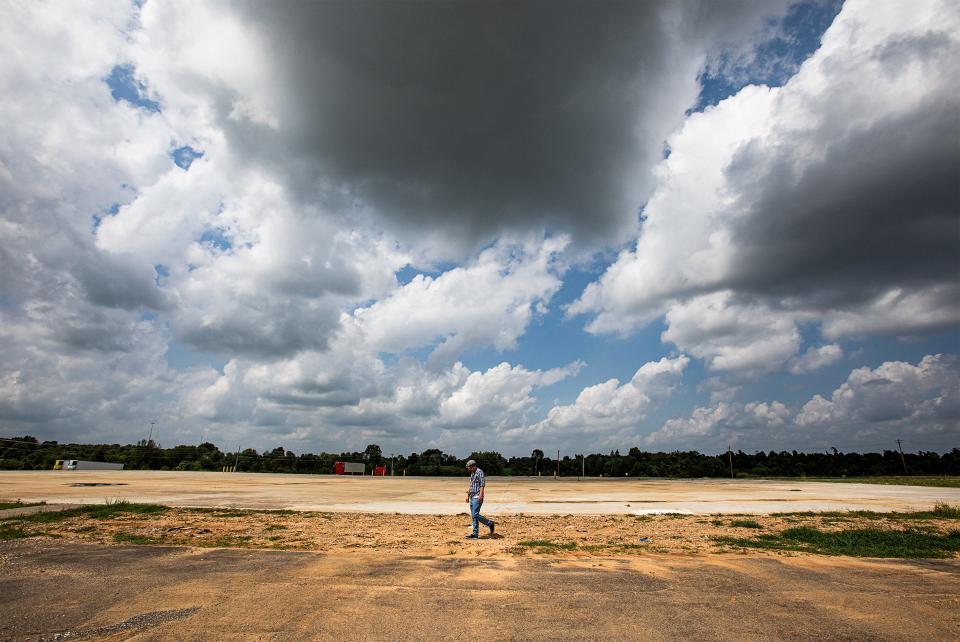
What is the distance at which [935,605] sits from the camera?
7.67 meters

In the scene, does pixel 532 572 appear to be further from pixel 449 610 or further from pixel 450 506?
pixel 450 506

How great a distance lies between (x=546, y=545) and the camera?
12359 mm

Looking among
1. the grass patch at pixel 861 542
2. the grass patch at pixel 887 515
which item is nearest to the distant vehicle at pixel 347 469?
the grass patch at pixel 887 515

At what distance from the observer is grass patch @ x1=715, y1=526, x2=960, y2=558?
11.7m

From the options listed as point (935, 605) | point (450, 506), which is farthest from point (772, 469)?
point (935, 605)

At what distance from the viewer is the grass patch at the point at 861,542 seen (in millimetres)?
11656

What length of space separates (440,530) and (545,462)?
110315mm

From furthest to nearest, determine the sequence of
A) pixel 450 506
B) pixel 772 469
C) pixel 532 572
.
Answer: pixel 772 469, pixel 450 506, pixel 532 572

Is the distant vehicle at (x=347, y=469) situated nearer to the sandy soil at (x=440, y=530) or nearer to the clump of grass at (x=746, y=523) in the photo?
the sandy soil at (x=440, y=530)

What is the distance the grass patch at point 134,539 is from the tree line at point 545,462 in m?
87.9

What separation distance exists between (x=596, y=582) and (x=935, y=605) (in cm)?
531

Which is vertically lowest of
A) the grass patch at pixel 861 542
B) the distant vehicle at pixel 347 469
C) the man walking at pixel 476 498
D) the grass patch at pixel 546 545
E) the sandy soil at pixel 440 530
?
the distant vehicle at pixel 347 469

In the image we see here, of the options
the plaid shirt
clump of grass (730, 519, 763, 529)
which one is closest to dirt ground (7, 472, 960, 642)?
clump of grass (730, 519, 763, 529)

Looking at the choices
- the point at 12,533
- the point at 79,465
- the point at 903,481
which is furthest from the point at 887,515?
the point at 79,465
